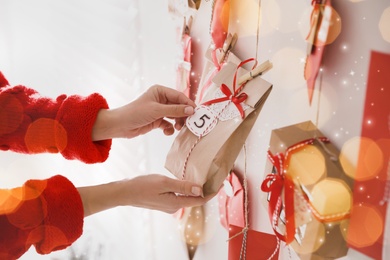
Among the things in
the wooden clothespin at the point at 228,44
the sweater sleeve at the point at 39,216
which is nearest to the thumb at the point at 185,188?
the sweater sleeve at the point at 39,216

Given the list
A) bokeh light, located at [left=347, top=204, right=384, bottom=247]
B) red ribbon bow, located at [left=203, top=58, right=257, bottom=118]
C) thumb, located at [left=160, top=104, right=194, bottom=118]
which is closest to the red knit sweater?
thumb, located at [left=160, top=104, right=194, bottom=118]

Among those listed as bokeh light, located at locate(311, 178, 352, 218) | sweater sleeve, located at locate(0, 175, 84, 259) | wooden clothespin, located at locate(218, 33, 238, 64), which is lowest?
sweater sleeve, located at locate(0, 175, 84, 259)

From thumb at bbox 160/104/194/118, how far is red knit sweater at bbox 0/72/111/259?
0.72 feet

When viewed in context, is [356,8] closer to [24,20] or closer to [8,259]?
[8,259]

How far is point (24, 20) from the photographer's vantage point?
1816 millimetres

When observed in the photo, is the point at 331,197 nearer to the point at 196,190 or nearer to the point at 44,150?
the point at 196,190

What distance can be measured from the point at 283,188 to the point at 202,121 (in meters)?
0.27

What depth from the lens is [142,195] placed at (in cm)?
92

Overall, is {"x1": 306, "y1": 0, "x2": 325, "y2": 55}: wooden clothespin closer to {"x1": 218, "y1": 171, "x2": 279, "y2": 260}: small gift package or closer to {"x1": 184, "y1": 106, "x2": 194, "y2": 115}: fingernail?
{"x1": 184, "y1": 106, "x2": 194, "y2": 115}: fingernail

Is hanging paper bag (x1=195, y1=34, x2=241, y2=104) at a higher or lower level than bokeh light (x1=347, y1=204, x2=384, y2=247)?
higher

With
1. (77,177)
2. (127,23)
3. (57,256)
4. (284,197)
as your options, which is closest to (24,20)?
(127,23)

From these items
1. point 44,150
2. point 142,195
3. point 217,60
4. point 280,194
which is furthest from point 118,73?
point 280,194

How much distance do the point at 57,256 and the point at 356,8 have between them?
176 cm

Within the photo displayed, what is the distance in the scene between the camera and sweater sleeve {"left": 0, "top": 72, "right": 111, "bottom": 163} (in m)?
1.05
